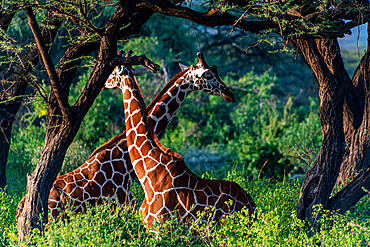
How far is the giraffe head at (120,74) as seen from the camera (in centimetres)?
547

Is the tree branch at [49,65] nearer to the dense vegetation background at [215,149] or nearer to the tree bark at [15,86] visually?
the dense vegetation background at [215,149]

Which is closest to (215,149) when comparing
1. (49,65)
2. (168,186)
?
(168,186)

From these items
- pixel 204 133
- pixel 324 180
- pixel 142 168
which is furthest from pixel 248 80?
pixel 142 168

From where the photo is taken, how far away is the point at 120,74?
18.0ft

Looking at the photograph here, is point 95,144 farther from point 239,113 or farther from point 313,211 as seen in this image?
point 313,211

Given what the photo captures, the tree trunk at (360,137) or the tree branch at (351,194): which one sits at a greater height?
the tree trunk at (360,137)

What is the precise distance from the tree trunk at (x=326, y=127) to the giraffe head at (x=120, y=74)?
2179mm

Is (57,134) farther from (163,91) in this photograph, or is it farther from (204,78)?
(204,78)

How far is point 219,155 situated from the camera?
11.1 meters

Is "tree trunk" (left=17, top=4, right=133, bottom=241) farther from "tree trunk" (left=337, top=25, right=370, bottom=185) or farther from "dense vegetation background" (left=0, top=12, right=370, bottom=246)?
"tree trunk" (left=337, top=25, right=370, bottom=185)

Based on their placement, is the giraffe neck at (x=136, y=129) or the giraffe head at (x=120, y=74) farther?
the giraffe head at (x=120, y=74)

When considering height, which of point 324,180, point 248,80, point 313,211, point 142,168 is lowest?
point 313,211

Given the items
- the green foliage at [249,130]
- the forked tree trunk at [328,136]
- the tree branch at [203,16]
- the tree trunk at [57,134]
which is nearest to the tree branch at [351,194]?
the forked tree trunk at [328,136]

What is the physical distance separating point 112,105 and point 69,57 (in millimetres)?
6285
